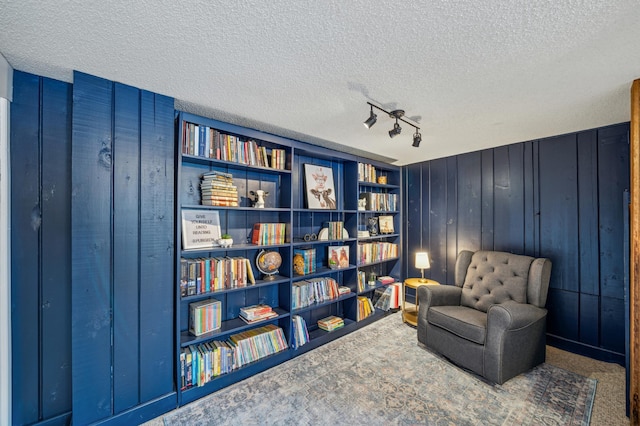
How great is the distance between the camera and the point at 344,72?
156 cm

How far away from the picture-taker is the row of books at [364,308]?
3271 millimetres

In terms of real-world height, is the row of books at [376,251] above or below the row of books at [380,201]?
below

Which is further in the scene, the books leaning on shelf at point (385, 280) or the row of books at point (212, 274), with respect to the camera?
the books leaning on shelf at point (385, 280)

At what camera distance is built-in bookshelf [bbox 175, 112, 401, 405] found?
2088mm

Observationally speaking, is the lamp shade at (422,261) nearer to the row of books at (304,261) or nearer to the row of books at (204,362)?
the row of books at (304,261)

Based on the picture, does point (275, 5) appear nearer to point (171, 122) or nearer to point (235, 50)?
point (235, 50)

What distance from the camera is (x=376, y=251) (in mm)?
3637

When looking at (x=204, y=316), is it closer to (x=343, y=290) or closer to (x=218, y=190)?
(x=218, y=190)

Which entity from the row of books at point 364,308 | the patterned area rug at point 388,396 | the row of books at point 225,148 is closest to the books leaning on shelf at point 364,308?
the row of books at point 364,308

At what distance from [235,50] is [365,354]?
9.26 ft

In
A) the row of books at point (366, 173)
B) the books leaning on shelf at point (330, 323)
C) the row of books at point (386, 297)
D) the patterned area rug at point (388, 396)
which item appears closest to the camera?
the patterned area rug at point (388, 396)

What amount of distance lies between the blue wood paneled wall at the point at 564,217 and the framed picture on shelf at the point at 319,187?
1748 mm

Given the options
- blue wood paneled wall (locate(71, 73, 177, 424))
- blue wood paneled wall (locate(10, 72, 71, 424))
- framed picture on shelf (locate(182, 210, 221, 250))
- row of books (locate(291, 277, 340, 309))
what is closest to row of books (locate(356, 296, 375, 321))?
row of books (locate(291, 277, 340, 309))

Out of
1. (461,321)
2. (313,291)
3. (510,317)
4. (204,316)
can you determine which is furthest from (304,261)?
(510,317)
